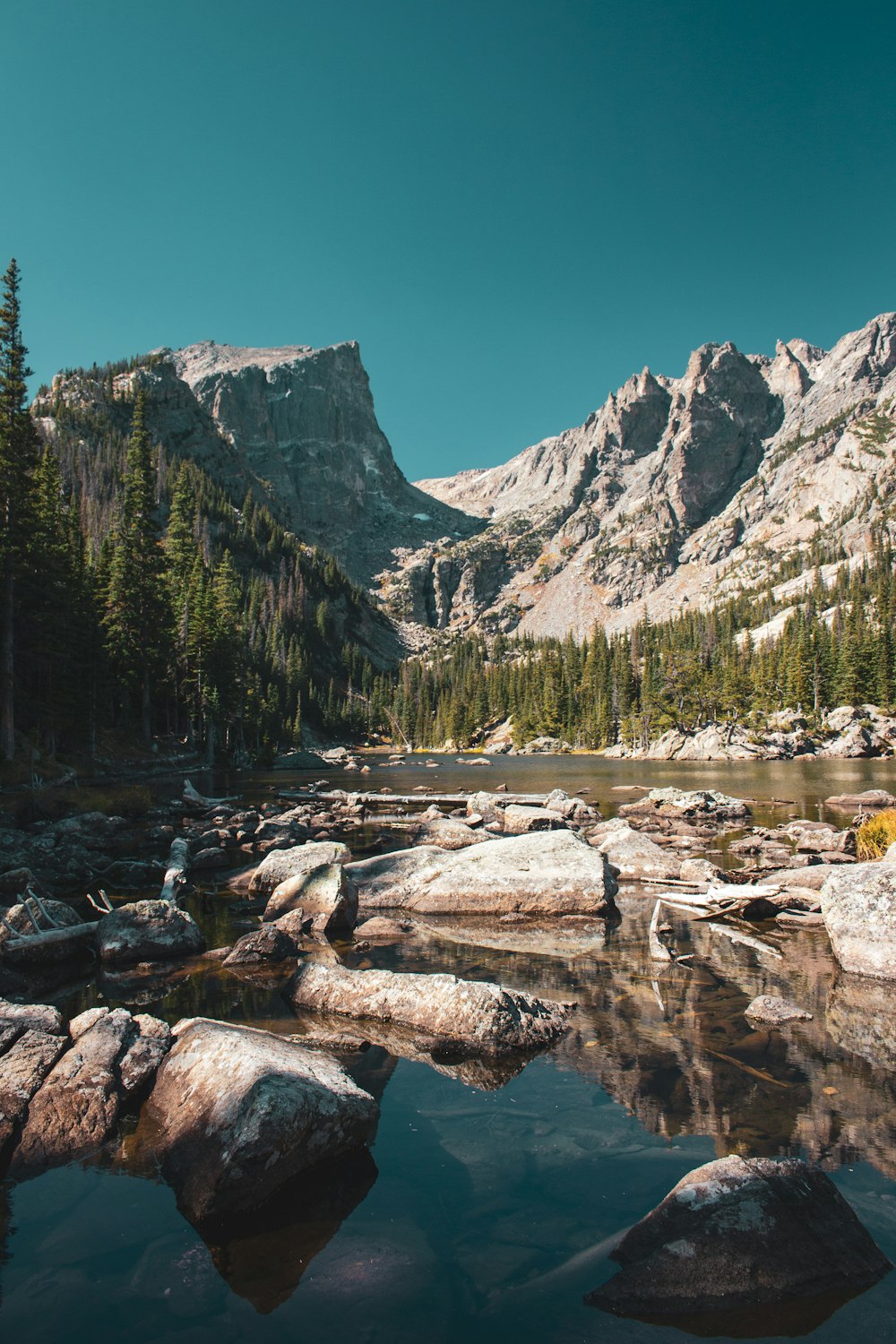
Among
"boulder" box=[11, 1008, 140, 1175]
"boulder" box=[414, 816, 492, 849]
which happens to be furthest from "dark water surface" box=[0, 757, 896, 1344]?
"boulder" box=[414, 816, 492, 849]

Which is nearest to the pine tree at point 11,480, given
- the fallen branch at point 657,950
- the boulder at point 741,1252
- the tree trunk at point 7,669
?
the tree trunk at point 7,669

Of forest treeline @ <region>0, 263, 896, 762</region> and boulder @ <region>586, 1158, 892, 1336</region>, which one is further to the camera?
forest treeline @ <region>0, 263, 896, 762</region>

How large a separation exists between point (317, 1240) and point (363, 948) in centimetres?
824

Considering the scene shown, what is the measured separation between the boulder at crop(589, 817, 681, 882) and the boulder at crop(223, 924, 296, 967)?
9.65 metres

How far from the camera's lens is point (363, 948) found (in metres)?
13.5

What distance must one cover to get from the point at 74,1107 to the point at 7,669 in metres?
29.9

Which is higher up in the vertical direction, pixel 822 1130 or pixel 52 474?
pixel 52 474

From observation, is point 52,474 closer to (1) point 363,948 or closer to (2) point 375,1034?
(1) point 363,948

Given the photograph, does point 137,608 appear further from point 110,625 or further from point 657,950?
point 657,950

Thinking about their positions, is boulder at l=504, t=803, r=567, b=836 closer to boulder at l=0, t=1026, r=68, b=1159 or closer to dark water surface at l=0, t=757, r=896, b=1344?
dark water surface at l=0, t=757, r=896, b=1344

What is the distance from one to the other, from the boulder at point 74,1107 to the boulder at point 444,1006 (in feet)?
10.6

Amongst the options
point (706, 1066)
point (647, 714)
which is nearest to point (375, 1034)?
point (706, 1066)

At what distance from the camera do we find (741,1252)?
15.5ft

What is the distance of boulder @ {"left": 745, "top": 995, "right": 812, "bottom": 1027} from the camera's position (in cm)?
947
